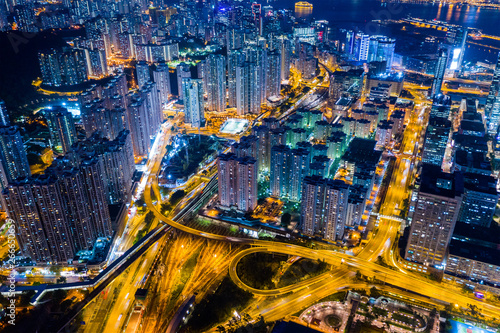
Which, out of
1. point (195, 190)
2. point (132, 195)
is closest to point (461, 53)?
point (195, 190)

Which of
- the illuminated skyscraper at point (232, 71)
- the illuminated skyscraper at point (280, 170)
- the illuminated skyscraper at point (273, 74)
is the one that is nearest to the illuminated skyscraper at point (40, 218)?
the illuminated skyscraper at point (280, 170)

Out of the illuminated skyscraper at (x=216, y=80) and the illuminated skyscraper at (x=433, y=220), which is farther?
the illuminated skyscraper at (x=216, y=80)

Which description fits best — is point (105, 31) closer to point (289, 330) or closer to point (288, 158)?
point (288, 158)

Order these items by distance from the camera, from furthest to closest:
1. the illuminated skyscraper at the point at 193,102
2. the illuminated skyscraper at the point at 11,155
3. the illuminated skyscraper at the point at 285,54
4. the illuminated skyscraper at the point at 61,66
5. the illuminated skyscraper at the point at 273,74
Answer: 1. the illuminated skyscraper at the point at 285,54
2. the illuminated skyscraper at the point at 273,74
3. the illuminated skyscraper at the point at 61,66
4. the illuminated skyscraper at the point at 193,102
5. the illuminated skyscraper at the point at 11,155

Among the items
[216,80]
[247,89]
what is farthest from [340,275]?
[216,80]

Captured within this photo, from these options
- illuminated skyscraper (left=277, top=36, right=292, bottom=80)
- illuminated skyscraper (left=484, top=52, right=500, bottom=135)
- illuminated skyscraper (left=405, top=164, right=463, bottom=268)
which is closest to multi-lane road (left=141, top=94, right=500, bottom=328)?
illuminated skyscraper (left=405, top=164, right=463, bottom=268)

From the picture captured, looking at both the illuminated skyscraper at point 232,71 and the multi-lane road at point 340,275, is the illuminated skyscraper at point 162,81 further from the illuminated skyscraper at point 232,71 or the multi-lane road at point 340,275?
the multi-lane road at point 340,275

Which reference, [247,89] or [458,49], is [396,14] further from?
[247,89]
